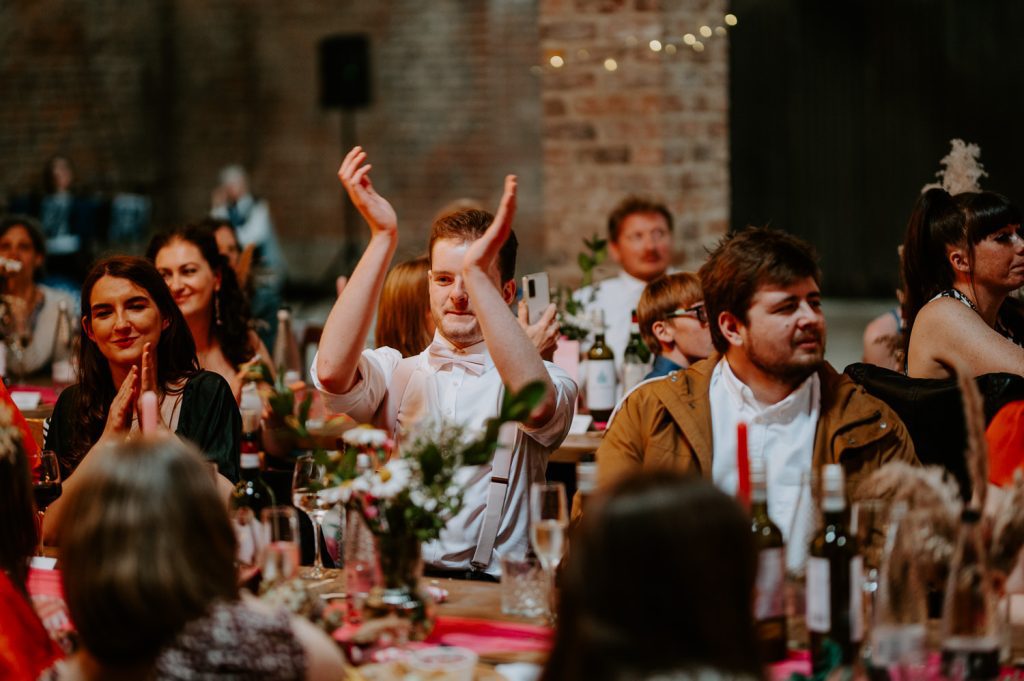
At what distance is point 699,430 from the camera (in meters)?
2.75

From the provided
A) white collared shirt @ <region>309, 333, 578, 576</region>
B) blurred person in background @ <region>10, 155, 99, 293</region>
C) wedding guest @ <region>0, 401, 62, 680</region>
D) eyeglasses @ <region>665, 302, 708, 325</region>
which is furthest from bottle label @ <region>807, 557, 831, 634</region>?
blurred person in background @ <region>10, 155, 99, 293</region>

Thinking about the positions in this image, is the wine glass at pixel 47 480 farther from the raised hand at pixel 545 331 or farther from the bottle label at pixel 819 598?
the bottle label at pixel 819 598

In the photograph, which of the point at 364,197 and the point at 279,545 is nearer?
the point at 279,545

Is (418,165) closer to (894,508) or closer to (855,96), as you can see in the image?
(855,96)

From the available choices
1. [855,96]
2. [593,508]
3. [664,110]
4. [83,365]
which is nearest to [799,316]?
[593,508]

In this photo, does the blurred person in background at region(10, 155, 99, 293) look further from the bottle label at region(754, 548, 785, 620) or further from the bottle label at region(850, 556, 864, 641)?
the bottle label at region(850, 556, 864, 641)

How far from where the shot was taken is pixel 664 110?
22.3 ft

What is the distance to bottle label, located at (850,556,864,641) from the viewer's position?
2.01 metres

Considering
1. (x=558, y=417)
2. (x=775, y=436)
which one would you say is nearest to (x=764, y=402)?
(x=775, y=436)

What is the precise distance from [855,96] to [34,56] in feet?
26.2

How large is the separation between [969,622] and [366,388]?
5.10 ft

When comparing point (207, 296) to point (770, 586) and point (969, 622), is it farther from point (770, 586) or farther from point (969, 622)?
point (969, 622)

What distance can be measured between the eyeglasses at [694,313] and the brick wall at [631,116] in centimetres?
270

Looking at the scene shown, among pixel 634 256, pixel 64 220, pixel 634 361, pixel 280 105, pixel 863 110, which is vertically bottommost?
pixel 634 361
